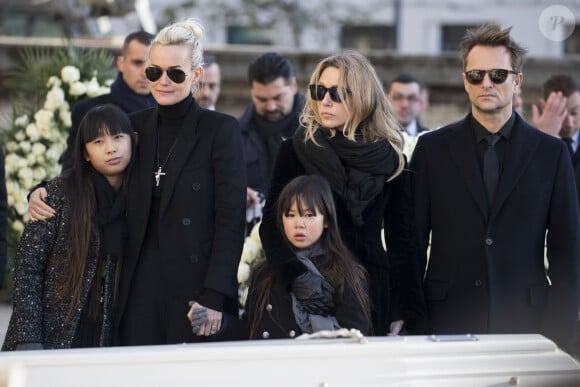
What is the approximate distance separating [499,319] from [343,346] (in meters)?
1.98

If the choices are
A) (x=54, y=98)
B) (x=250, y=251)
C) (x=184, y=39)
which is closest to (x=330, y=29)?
(x=54, y=98)

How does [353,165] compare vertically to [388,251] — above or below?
above

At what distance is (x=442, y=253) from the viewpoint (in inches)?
204

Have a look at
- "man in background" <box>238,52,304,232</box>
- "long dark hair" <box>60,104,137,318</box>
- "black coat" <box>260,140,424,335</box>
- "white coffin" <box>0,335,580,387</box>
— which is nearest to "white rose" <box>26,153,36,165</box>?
"man in background" <box>238,52,304,232</box>

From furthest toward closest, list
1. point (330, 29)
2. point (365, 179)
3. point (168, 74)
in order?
point (330, 29) → point (168, 74) → point (365, 179)

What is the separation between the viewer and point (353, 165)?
16.6ft

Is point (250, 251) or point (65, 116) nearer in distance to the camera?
point (250, 251)

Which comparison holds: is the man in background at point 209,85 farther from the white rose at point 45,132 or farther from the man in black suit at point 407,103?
the man in black suit at point 407,103

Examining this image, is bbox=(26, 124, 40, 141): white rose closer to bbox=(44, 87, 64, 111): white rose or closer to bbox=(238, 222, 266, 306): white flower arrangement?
bbox=(44, 87, 64, 111): white rose

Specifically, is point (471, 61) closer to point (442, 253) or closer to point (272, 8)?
point (442, 253)

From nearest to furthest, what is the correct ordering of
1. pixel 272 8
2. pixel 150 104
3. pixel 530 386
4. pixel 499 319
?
pixel 530 386 → pixel 499 319 → pixel 150 104 → pixel 272 8

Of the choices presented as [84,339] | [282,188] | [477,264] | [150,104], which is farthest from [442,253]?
[150,104]

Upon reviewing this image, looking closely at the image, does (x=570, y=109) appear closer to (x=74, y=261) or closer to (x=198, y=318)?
(x=198, y=318)

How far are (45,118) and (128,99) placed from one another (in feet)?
6.16
